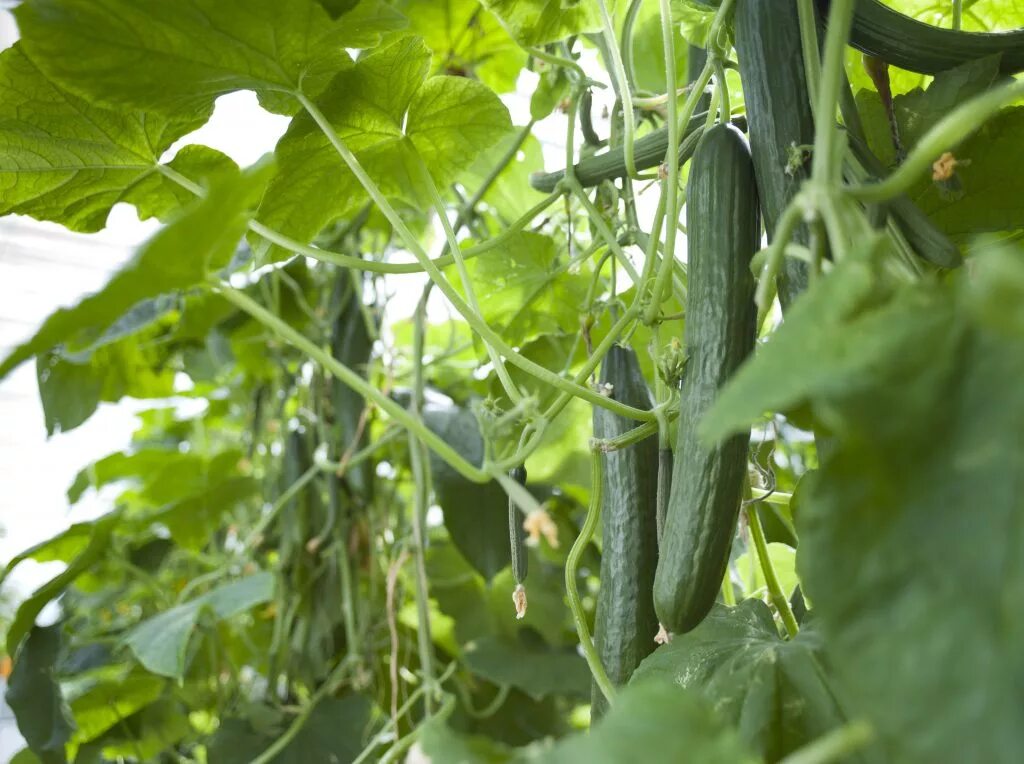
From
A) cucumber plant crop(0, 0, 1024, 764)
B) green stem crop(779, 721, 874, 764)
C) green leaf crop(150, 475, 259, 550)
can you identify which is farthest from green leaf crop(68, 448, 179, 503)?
green stem crop(779, 721, 874, 764)

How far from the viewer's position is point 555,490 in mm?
1119

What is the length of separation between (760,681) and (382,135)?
498mm

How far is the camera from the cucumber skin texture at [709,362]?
443 mm

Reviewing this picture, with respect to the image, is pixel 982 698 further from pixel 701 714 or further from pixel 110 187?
pixel 110 187

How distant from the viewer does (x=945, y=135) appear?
331 mm

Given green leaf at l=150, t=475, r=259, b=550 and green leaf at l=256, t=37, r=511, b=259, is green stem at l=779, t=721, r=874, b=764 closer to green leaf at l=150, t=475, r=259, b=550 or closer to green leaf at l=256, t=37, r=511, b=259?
green leaf at l=256, t=37, r=511, b=259

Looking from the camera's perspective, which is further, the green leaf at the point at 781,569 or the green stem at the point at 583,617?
the green leaf at the point at 781,569

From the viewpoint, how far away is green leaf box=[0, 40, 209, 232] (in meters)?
0.63

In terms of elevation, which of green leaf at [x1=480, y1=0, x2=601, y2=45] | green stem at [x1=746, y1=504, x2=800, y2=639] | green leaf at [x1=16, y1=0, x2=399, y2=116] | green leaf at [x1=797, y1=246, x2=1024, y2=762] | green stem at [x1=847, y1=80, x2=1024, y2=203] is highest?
green leaf at [x1=480, y1=0, x2=601, y2=45]

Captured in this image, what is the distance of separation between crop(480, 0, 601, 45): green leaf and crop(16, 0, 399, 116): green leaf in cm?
15

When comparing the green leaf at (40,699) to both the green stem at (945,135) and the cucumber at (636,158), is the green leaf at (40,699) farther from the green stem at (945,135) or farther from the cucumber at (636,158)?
the green stem at (945,135)

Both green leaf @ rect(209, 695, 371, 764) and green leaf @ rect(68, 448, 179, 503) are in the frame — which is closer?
green leaf @ rect(209, 695, 371, 764)

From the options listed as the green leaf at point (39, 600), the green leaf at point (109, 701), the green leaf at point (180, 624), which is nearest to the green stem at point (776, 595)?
the green leaf at point (180, 624)

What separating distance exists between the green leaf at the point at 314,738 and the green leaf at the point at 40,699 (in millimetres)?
166
